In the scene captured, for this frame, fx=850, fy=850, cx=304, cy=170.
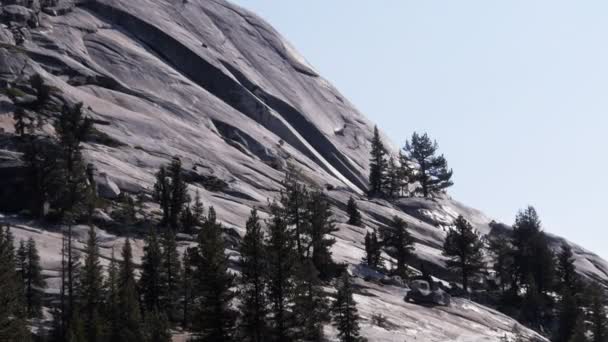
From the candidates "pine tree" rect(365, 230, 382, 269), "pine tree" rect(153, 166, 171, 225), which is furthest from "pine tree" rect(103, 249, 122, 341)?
"pine tree" rect(365, 230, 382, 269)

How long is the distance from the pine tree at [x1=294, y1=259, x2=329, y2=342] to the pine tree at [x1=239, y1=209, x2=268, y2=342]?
85.1 inches

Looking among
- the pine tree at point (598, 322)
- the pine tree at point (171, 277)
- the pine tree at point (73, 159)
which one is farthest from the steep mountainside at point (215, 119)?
the pine tree at point (171, 277)

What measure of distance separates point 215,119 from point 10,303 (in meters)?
73.5

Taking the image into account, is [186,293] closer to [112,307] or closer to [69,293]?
[69,293]

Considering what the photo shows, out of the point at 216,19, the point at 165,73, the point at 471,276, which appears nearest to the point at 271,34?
the point at 216,19

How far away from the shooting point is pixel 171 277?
214ft

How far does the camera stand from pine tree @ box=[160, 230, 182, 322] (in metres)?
63.8

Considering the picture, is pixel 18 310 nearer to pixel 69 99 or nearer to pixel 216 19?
pixel 69 99

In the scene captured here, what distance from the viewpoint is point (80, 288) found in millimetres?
60719

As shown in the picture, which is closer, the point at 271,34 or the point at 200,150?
the point at 200,150

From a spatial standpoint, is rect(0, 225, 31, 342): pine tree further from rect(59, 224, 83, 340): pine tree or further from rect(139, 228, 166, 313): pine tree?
rect(139, 228, 166, 313): pine tree

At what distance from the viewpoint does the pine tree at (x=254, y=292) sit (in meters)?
51.2

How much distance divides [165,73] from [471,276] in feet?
189

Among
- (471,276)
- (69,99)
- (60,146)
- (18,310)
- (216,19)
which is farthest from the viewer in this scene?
(216,19)
